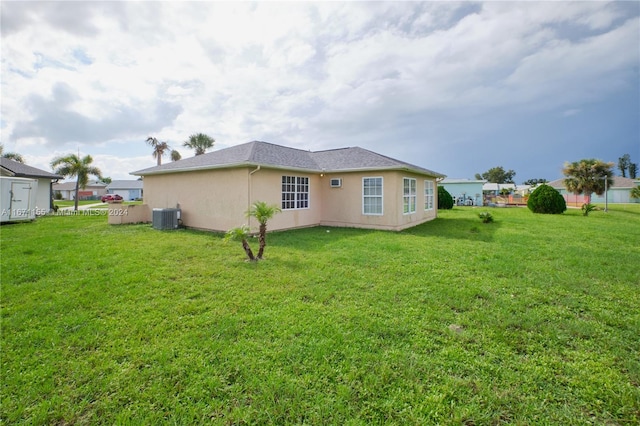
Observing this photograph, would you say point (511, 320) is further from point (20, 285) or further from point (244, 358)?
point (20, 285)

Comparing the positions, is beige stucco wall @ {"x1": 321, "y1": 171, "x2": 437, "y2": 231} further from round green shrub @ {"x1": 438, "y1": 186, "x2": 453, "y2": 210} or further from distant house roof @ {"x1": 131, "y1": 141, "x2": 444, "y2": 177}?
round green shrub @ {"x1": 438, "y1": 186, "x2": 453, "y2": 210}

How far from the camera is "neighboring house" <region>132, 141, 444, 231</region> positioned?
1080 cm

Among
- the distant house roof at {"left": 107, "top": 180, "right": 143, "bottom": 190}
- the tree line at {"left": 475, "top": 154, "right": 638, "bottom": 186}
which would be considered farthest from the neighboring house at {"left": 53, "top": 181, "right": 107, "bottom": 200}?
the tree line at {"left": 475, "top": 154, "right": 638, "bottom": 186}

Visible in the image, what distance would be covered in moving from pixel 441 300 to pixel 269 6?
9.68 metres

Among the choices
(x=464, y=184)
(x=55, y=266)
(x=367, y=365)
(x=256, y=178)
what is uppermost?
(x=464, y=184)

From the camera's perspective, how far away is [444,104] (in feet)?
63.8

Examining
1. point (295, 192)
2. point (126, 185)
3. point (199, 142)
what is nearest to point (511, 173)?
point (199, 142)

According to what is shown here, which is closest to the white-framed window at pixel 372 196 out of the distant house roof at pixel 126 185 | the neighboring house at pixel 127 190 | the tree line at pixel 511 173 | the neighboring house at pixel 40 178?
the neighboring house at pixel 40 178

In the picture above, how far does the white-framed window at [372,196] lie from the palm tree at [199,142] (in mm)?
26800

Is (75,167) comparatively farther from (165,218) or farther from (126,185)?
(126,185)

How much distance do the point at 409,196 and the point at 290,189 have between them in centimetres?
582

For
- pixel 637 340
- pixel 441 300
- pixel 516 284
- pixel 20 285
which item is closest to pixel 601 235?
pixel 516 284

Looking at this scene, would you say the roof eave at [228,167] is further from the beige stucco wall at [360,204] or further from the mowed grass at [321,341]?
the mowed grass at [321,341]

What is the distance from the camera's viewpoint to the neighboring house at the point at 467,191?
3469 cm
